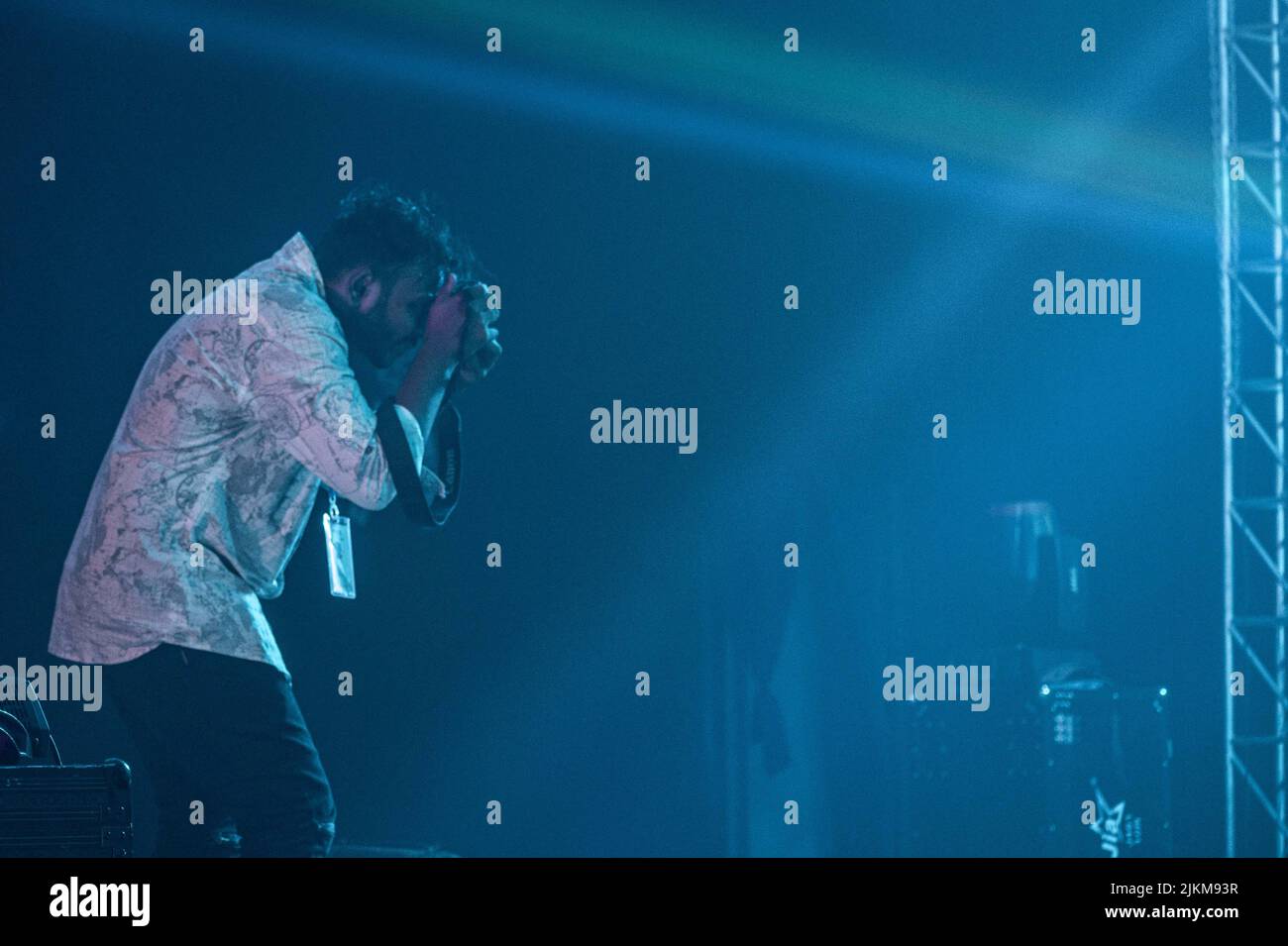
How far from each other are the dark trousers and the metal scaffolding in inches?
125

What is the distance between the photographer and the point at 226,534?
230cm

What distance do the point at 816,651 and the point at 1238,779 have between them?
65.2 inches

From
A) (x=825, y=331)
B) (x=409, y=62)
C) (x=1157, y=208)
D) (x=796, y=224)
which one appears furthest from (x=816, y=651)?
(x=409, y=62)

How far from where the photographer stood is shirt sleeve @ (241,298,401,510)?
2.22 m

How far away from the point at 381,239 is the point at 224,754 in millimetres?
932

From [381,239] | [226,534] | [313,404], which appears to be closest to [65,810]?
[226,534]

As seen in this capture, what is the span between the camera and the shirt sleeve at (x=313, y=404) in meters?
2.22

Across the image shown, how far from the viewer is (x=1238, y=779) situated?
486 cm

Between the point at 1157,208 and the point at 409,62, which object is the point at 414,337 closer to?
the point at 409,62

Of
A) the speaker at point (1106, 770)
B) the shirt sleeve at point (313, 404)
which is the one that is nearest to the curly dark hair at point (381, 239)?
the shirt sleeve at point (313, 404)

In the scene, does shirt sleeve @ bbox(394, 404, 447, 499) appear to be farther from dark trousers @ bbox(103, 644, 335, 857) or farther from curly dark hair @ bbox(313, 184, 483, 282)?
dark trousers @ bbox(103, 644, 335, 857)

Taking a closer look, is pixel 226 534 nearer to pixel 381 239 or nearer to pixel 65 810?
pixel 65 810

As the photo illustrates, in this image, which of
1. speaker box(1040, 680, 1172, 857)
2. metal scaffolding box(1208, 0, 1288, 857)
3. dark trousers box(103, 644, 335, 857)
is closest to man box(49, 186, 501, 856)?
dark trousers box(103, 644, 335, 857)

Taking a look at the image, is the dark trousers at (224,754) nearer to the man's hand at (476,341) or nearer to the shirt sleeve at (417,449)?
the shirt sleeve at (417,449)
